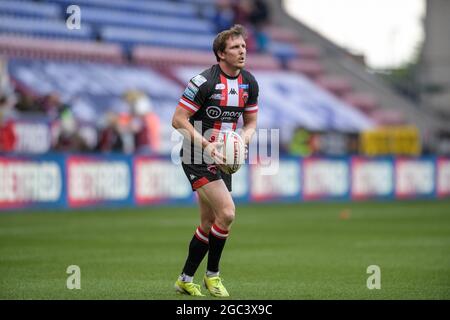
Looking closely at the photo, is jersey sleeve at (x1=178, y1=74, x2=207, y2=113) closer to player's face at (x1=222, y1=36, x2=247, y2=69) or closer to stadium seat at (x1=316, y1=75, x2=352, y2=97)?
player's face at (x1=222, y1=36, x2=247, y2=69)

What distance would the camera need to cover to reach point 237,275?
11852 mm

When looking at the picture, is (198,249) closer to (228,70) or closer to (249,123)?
(249,123)

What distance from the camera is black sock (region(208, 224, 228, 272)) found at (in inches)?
393

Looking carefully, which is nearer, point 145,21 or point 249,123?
point 249,123

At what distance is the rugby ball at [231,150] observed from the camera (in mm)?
9805

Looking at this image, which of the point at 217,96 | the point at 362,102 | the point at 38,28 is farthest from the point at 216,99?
the point at 362,102

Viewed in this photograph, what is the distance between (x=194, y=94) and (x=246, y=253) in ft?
17.2

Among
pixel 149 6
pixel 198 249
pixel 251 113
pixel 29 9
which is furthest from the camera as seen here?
pixel 149 6

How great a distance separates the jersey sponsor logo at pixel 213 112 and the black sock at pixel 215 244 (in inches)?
41.5

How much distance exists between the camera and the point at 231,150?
9.80 meters

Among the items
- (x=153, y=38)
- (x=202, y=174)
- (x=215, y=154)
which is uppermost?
(x=153, y=38)

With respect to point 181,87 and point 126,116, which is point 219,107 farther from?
point 181,87
